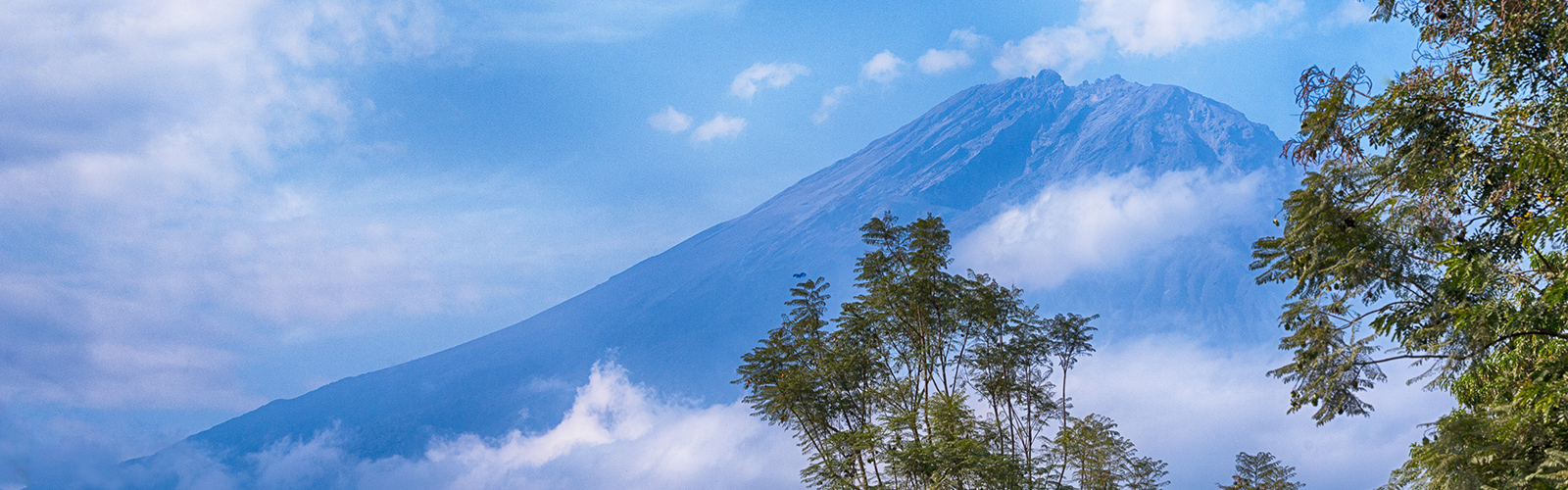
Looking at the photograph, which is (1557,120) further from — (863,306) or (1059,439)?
(1059,439)

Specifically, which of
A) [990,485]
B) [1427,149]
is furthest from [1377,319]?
[990,485]

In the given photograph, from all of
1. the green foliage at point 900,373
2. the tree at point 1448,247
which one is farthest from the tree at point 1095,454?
the tree at point 1448,247

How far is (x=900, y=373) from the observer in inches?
758

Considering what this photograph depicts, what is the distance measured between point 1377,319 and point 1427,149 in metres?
1.63

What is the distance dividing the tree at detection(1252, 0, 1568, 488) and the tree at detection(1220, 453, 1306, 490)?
61.1ft

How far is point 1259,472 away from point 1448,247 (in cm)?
2191

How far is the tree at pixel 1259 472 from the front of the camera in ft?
82.8

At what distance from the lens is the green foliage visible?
14891mm

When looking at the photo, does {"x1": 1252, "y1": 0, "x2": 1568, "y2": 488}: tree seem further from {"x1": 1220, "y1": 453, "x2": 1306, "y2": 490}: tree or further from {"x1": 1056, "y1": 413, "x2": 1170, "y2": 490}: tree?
{"x1": 1220, "y1": 453, "x2": 1306, "y2": 490}: tree

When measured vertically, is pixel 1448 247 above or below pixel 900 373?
below

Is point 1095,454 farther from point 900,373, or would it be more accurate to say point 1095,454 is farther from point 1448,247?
point 1448,247

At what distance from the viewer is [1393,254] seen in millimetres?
8031

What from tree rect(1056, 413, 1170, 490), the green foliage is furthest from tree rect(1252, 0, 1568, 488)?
tree rect(1056, 413, 1170, 490)

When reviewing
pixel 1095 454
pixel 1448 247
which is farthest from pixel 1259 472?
pixel 1448 247
